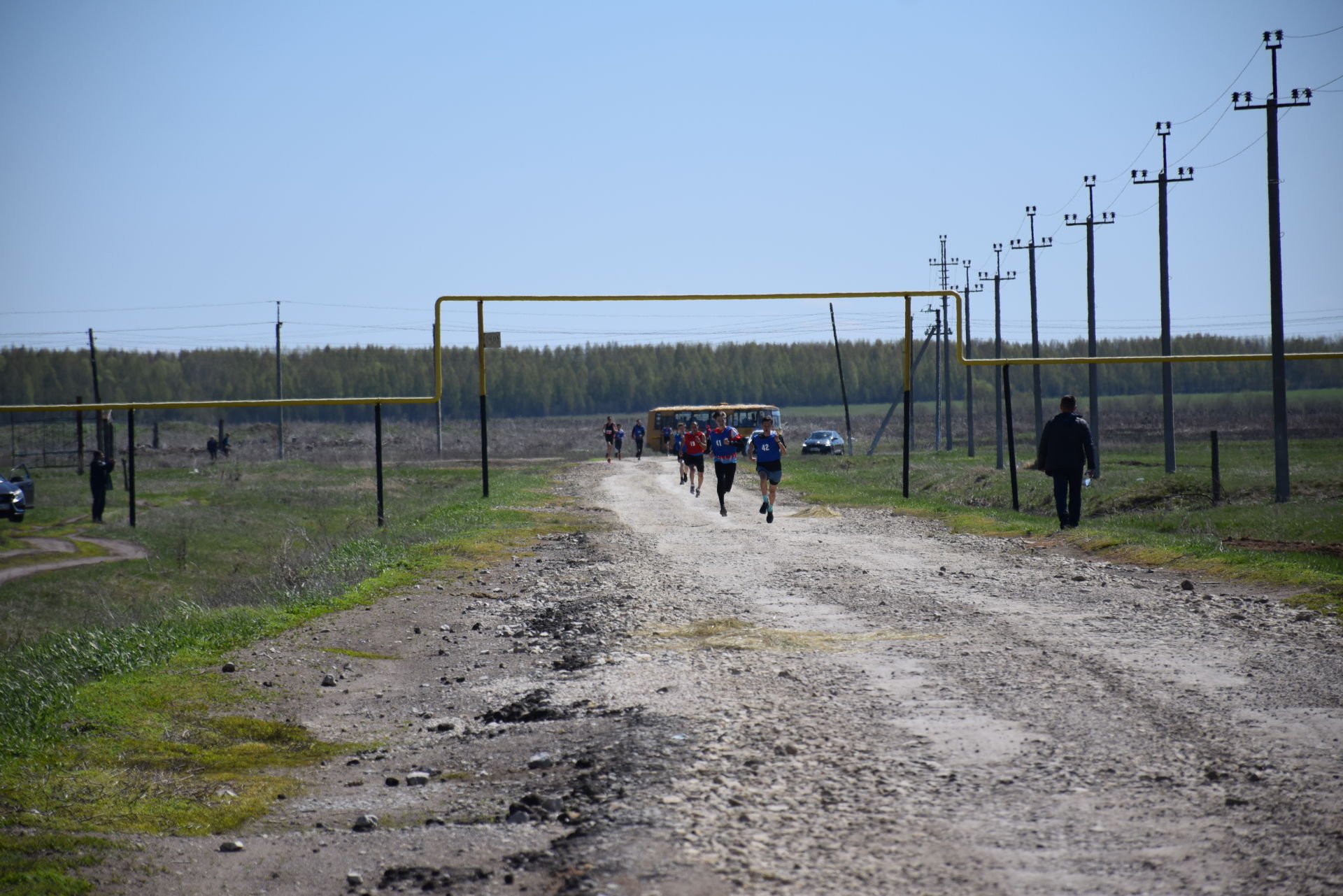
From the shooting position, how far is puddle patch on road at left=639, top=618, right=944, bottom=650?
7.39 m

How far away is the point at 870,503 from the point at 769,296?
416 cm

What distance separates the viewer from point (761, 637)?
25.3 feet

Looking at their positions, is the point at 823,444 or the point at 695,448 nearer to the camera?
→ the point at 695,448

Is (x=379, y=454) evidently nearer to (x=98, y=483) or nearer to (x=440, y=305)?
(x=440, y=305)

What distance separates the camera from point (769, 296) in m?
20.7

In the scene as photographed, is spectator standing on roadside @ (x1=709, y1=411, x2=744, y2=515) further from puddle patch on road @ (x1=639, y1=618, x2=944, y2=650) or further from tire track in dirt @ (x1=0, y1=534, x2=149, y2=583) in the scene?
puddle patch on road @ (x1=639, y1=618, x2=944, y2=650)

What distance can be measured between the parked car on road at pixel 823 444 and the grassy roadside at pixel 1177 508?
21.8m

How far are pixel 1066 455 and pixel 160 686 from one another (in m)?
11.8

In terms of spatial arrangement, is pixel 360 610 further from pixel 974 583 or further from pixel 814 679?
pixel 974 583

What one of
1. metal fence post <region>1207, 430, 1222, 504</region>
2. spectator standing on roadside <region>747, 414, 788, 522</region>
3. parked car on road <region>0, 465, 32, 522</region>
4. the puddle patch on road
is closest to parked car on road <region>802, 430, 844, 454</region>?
parked car on road <region>0, 465, 32, 522</region>

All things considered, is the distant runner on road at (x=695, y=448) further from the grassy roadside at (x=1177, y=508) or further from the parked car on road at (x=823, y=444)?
the parked car on road at (x=823, y=444)

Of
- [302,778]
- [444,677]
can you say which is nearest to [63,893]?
[302,778]

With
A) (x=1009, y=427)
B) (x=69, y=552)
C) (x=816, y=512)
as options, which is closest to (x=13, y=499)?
(x=69, y=552)

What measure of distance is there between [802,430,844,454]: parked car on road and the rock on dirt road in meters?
50.9
